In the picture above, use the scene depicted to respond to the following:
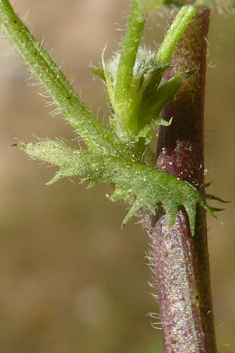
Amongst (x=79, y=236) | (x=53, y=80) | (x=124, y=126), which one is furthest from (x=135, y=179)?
(x=79, y=236)

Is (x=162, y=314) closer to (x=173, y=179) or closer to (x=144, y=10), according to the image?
(x=173, y=179)

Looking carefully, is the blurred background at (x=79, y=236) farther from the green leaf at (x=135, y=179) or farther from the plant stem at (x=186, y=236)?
the green leaf at (x=135, y=179)

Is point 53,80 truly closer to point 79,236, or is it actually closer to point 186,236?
point 186,236

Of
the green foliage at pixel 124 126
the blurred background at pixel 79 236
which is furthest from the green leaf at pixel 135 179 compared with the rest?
the blurred background at pixel 79 236

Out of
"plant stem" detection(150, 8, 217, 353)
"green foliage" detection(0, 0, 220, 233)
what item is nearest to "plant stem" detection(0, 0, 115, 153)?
"green foliage" detection(0, 0, 220, 233)

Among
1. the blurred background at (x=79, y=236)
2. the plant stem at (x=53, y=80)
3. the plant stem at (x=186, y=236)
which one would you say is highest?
the plant stem at (x=53, y=80)
